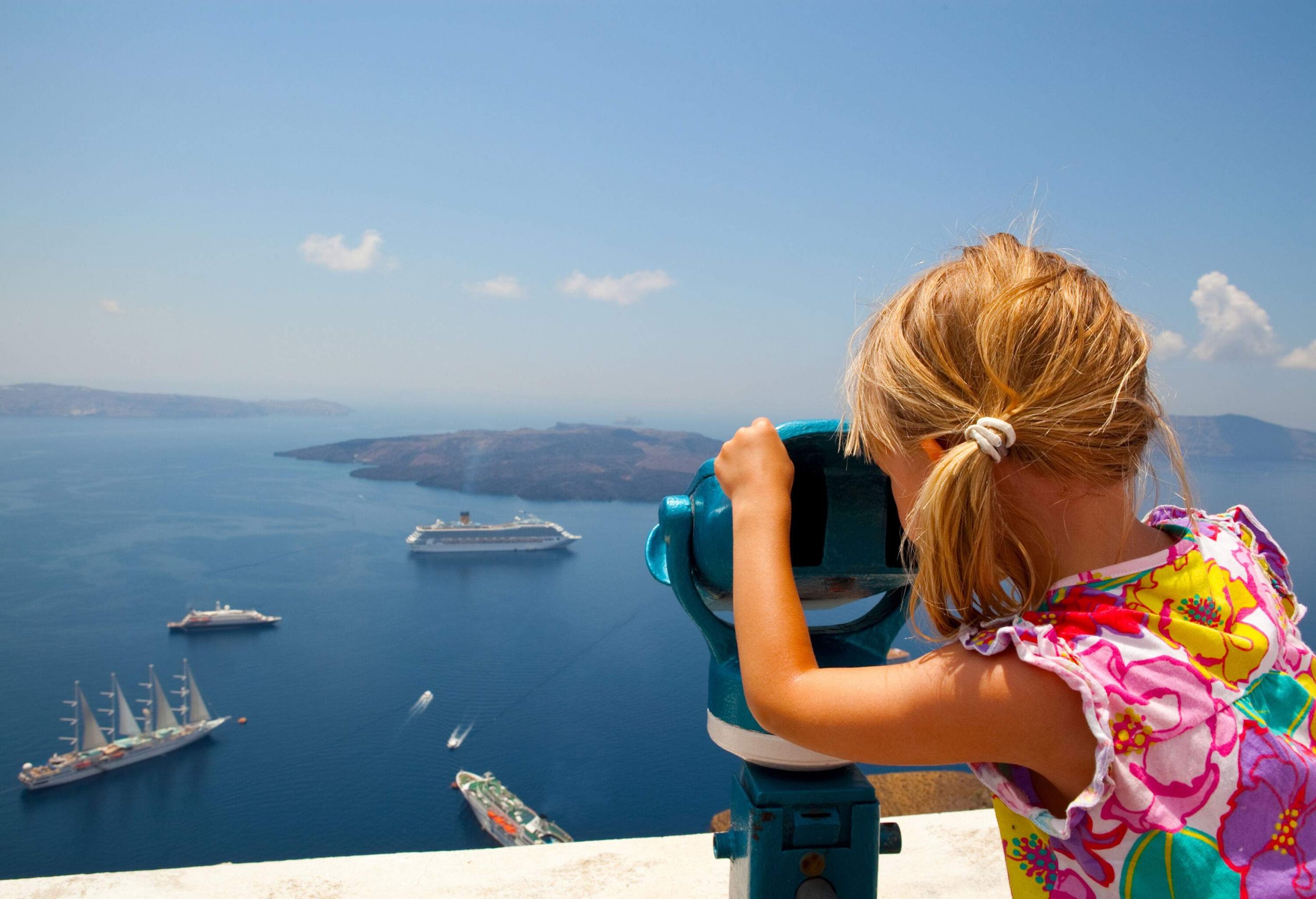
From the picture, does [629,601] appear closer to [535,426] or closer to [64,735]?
[535,426]

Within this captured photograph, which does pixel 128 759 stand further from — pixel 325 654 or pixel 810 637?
pixel 810 637

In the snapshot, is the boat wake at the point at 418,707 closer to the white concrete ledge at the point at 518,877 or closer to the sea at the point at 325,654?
the sea at the point at 325,654

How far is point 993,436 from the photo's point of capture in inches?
18.5

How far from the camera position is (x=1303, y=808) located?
48 cm

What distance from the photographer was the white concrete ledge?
3.61 ft

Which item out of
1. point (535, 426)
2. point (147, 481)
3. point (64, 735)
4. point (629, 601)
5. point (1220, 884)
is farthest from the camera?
point (535, 426)

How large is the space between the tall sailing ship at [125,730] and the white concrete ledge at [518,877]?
585 inches

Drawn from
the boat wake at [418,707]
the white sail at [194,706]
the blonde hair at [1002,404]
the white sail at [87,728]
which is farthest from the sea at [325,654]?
the blonde hair at [1002,404]

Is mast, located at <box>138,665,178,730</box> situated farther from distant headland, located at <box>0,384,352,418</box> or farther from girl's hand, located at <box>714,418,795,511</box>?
girl's hand, located at <box>714,418,795,511</box>

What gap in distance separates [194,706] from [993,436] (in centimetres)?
1698

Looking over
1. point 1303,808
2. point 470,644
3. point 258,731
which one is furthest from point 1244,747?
point 470,644

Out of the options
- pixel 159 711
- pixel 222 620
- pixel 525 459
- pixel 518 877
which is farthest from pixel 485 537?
pixel 518 877

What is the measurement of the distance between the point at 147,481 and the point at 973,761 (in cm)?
2477

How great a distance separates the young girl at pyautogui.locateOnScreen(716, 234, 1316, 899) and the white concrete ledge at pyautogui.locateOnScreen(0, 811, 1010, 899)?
0.70m
